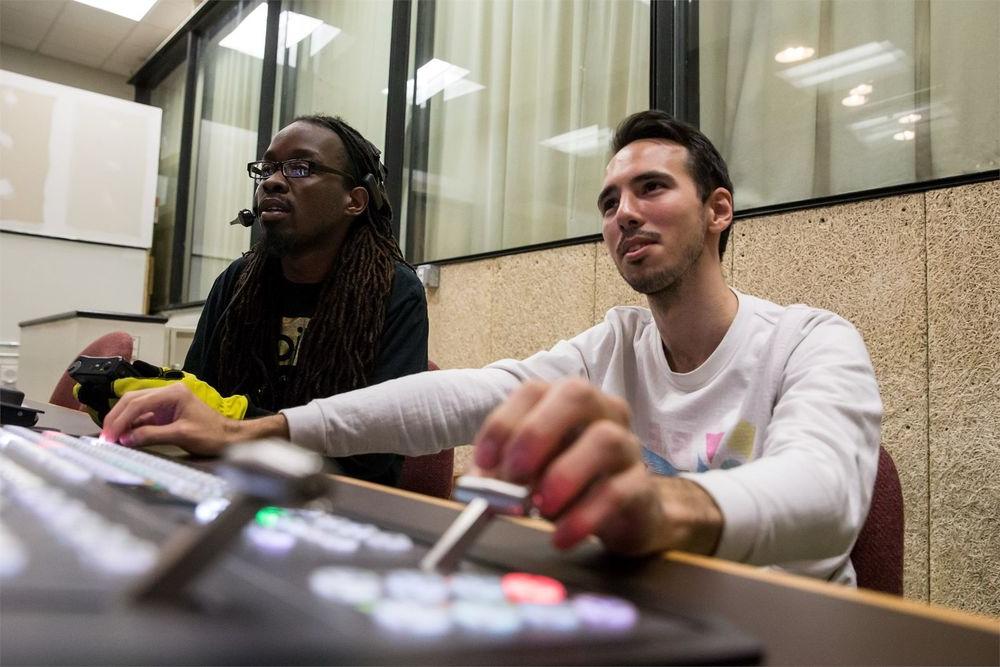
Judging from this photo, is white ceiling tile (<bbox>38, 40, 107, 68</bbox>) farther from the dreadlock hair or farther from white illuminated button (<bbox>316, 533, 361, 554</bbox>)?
white illuminated button (<bbox>316, 533, 361, 554</bbox>)

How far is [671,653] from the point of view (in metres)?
0.22

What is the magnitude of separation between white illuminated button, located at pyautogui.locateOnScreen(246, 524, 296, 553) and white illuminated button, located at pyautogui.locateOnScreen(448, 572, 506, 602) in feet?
0.23

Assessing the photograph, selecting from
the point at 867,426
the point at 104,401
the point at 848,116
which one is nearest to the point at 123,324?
the point at 104,401

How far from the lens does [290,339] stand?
4.68 ft

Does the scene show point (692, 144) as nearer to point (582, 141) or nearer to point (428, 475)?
point (428, 475)

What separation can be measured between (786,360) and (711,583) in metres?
0.59

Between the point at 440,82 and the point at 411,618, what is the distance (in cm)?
312

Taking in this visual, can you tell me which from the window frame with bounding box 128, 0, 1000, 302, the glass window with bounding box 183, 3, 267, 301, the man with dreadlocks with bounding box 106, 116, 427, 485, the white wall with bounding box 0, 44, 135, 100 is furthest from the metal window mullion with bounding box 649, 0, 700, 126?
the white wall with bounding box 0, 44, 135, 100

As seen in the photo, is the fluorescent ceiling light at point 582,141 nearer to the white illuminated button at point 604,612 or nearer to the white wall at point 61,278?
the white illuminated button at point 604,612

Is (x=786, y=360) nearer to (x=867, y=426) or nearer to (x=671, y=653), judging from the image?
(x=867, y=426)

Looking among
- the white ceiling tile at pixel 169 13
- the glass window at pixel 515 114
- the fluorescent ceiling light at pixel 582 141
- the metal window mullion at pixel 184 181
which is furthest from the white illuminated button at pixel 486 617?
the white ceiling tile at pixel 169 13

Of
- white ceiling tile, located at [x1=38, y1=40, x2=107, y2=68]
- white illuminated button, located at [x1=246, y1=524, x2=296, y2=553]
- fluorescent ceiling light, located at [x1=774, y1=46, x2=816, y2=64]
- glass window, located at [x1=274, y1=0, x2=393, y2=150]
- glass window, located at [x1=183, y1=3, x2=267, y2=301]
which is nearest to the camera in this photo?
white illuminated button, located at [x1=246, y1=524, x2=296, y2=553]

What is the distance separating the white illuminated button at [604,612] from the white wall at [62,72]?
639cm

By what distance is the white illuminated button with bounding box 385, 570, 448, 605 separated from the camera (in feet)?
0.77
